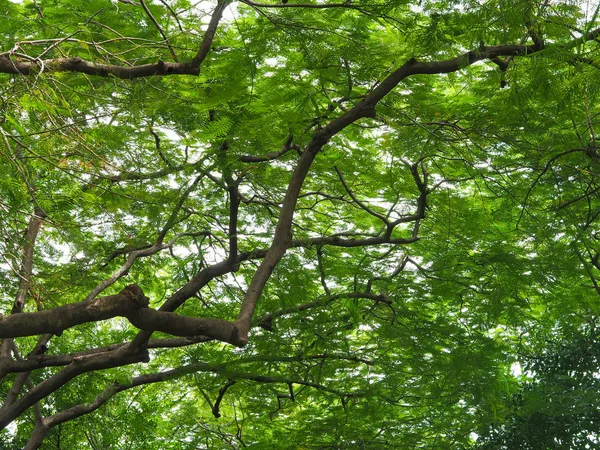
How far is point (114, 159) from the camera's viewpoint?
6719mm

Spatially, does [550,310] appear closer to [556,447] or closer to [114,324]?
[556,447]

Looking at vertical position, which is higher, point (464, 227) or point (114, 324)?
point (114, 324)

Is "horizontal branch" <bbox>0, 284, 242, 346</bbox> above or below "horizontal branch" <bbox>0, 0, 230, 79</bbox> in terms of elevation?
below

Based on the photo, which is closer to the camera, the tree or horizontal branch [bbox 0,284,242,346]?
horizontal branch [bbox 0,284,242,346]

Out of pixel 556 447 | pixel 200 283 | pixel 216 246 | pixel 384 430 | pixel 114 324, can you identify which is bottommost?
pixel 556 447

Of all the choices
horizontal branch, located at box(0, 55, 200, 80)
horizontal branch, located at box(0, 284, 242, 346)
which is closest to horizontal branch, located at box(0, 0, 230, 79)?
horizontal branch, located at box(0, 55, 200, 80)

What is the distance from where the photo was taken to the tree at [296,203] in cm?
453

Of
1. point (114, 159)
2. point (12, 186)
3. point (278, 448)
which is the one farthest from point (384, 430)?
point (12, 186)

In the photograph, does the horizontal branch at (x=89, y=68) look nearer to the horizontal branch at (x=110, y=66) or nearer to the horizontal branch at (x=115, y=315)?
the horizontal branch at (x=110, y=66)

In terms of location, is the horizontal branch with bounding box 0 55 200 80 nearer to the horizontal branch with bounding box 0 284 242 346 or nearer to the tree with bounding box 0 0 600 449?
the tree with bounding box 0 0 600 449

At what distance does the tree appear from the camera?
453 cm

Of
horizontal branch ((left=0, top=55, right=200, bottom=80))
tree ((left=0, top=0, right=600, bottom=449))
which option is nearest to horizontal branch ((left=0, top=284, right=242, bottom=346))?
tree ((left=0, top=0, right=600, bottom=449))

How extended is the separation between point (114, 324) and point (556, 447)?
232 inches

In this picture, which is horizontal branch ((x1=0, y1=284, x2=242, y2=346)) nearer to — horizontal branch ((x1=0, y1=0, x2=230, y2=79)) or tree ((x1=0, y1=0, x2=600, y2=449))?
tree ((x1=0, y1=0, x2=600, y2=449))
